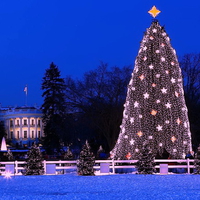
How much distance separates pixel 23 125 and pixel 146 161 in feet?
364

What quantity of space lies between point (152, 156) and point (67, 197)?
12324 mm

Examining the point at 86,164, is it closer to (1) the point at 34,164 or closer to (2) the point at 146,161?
(1) the point at 34,164

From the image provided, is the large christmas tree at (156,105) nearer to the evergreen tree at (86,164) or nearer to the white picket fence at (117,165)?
the white picket fence at (117,165)

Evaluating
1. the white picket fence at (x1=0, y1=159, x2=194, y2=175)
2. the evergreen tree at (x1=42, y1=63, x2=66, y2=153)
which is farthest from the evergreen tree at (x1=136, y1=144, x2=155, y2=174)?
the evergreen tree at (x1=42, y1=63, x2=66, y2=153)

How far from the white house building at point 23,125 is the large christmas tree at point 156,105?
106m

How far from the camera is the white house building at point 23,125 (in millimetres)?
135500

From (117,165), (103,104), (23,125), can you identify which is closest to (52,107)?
(103,104)

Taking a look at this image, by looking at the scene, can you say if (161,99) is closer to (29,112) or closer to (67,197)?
(67,197)

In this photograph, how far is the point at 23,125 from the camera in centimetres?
13638

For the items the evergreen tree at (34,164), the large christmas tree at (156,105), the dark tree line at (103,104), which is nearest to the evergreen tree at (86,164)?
the evergreen tree at (34,164)

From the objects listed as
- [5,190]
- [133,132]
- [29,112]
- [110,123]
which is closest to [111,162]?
[133,132]

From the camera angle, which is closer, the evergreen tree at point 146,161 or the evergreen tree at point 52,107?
the evergreen tree at point 146,161

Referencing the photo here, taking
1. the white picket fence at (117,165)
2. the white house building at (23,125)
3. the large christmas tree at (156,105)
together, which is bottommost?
the white picket fence at (117,165)

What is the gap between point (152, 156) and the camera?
91.9ft
